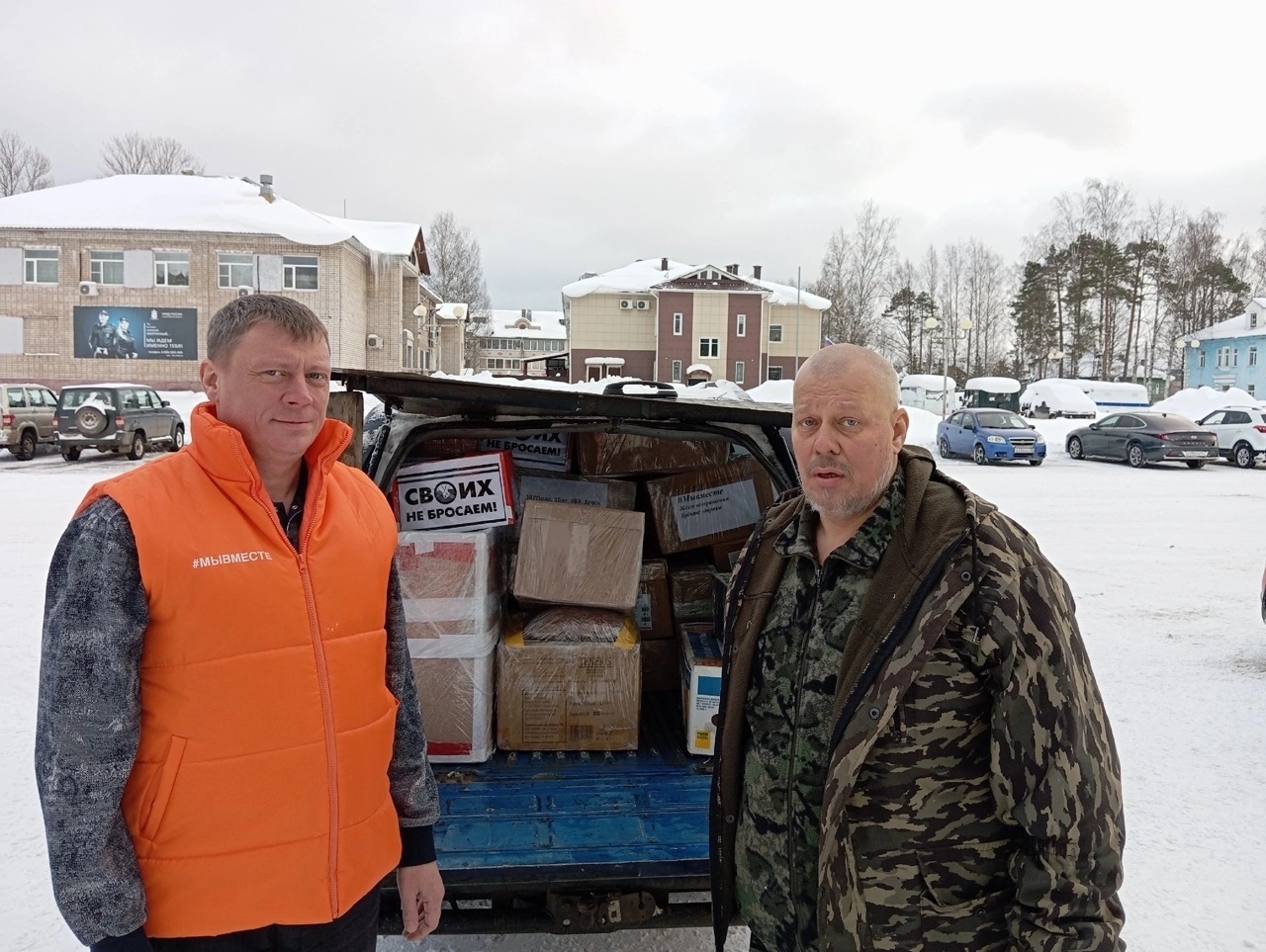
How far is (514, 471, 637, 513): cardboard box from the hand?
2356mm

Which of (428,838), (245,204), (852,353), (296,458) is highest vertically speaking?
(245,204)

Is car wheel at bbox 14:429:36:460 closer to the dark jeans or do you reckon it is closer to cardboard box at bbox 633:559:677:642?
cardboard box at bbox 633:559:677:642

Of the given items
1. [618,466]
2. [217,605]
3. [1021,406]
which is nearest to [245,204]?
[1021,406]

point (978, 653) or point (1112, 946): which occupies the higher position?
point (978, 653)

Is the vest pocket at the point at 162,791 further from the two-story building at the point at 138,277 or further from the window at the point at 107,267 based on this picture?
the window at the point at 107,267

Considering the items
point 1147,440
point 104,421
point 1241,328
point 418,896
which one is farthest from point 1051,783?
point 1241,328

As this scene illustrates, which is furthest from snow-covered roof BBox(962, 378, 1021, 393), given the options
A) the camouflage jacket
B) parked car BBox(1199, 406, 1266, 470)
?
the camouflage jacket

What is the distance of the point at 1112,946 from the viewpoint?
149 centimetres

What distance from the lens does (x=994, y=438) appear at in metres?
21.5

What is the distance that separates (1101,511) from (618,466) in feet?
40.5

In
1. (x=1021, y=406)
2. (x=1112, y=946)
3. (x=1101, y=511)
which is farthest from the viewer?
(x=1021, y=406)

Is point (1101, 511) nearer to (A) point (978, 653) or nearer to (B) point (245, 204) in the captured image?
(A) point (978, 653)

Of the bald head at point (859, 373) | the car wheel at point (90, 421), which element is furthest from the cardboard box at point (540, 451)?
the car wheel at point (90, 421)

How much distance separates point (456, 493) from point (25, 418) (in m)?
20.0
